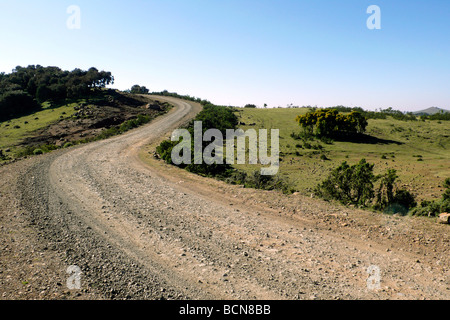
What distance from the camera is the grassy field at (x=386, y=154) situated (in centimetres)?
1705

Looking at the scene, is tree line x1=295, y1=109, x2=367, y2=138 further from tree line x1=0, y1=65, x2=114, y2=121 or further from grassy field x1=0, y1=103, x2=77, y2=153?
tree line x1=0, y1=65, x2=114, y2=121

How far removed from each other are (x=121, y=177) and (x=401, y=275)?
11.9m

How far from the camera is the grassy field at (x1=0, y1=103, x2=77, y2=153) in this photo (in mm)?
30075

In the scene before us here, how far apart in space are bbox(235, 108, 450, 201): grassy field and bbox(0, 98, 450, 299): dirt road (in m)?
7.19

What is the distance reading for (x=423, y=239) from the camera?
702cm

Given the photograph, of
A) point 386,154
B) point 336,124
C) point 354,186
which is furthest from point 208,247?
point 336,124

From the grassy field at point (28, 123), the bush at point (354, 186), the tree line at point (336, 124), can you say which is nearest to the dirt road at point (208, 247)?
the bush at point (354, 186)

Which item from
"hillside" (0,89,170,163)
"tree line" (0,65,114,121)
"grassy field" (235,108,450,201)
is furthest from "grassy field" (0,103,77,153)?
"grassy field" (235,108,450,201)

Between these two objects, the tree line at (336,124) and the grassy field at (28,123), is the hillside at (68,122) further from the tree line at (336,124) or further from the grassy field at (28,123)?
the tree line at (336,124)

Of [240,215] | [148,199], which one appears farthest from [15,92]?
[240,215]

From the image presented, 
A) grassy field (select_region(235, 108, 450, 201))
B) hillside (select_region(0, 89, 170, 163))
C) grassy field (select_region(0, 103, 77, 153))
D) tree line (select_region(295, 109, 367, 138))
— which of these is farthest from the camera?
tree line (select_region(295, 109, 367, 138))

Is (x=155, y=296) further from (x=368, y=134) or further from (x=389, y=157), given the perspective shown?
(x=368, y=134)

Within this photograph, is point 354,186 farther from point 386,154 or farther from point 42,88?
point 42,88
